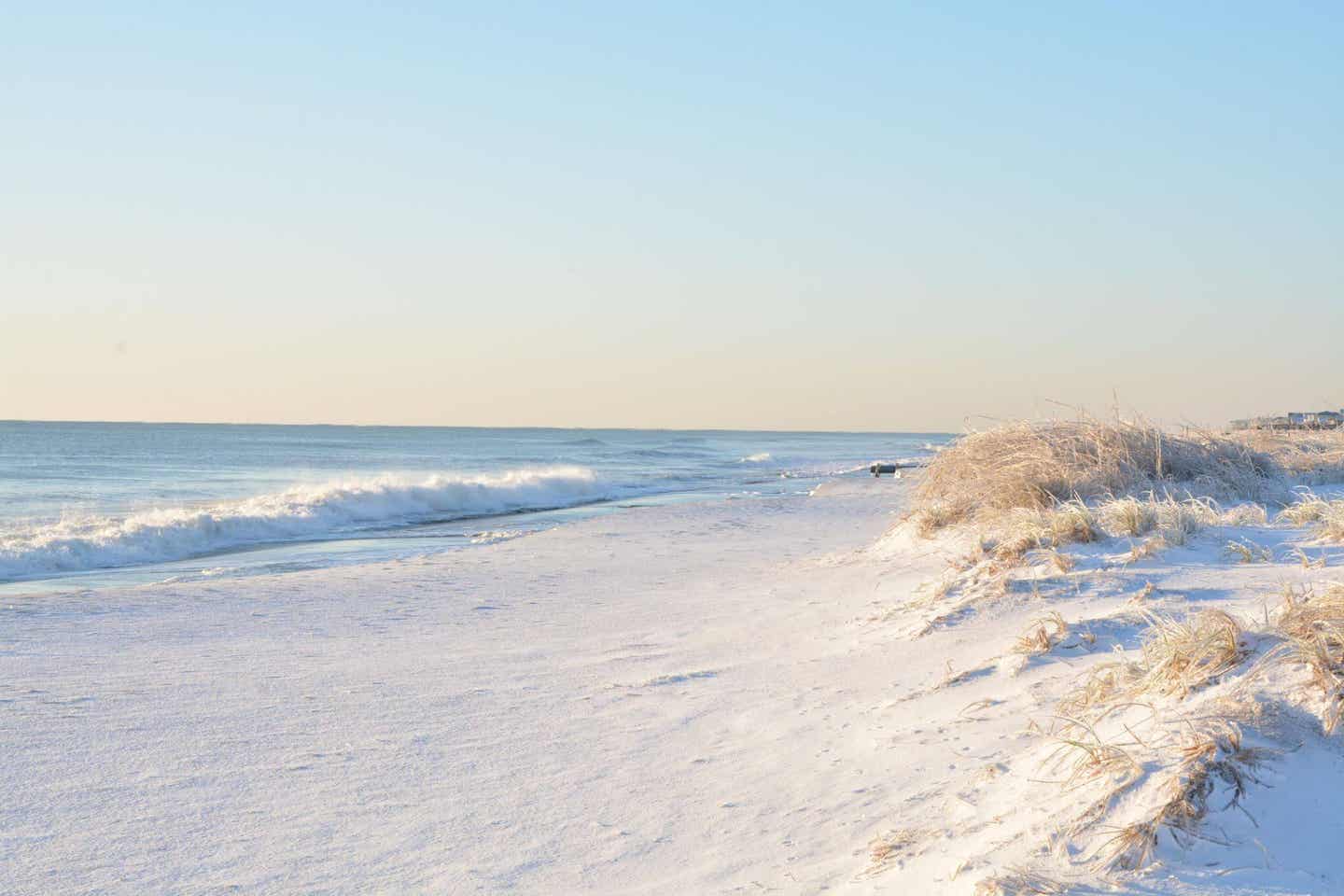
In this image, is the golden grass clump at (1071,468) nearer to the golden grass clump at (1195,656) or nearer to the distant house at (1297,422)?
the golden grass clump at (1195,656)

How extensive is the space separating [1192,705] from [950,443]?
22.0 feet

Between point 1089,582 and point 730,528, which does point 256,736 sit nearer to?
point 1089,582

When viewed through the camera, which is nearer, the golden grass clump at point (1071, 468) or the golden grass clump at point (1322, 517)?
the golden grass clump at point (1322, 517)

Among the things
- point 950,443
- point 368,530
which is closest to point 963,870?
point 950,443

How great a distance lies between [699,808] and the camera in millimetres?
3539

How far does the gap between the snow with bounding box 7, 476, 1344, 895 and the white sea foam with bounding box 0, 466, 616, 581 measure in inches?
228

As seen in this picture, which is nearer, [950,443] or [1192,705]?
[1192,705]

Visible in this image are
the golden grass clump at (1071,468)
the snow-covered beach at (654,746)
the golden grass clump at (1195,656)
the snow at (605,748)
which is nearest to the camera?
the snow-covered beach at (654,746)

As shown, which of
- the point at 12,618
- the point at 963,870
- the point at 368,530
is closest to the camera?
the point at 963,870

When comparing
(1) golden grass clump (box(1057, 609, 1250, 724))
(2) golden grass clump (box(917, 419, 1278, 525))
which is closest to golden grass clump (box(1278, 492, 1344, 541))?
(2) golden grass clump (box(917, 419, 1278, 525))

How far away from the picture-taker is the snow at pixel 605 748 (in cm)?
297

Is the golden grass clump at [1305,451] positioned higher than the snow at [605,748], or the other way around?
the golden grass clump at [1305,451]

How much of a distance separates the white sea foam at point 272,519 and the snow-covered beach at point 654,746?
5.47 metres

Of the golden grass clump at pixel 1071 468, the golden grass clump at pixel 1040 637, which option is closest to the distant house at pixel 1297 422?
the golden grass clump at pixel 1071 468
